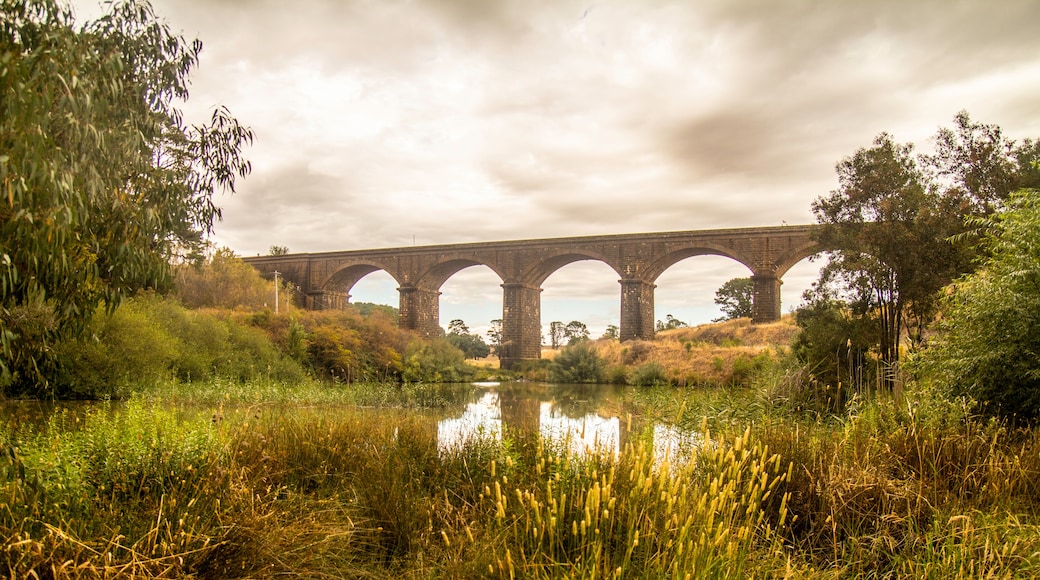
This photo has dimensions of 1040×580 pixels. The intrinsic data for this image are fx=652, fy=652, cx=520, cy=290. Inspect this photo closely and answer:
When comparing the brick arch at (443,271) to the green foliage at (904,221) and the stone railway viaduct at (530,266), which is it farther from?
the green foliage at (904,221)

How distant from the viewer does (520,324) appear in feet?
115

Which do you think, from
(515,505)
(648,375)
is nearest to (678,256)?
(648,375)

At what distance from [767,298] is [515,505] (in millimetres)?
29439

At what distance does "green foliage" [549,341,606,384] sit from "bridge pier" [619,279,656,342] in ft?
15.4

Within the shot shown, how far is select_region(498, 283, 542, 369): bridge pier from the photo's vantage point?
113 ft

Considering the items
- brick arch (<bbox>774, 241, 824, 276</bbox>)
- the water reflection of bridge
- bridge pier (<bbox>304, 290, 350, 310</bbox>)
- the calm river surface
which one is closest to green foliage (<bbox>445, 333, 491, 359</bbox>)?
bridge pier (<bbox>304, 290, 350, 310</bbox>)

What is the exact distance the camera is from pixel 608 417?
1430 cm

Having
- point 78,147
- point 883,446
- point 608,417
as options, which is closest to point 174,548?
point 78,147

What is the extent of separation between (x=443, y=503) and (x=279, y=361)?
1664cm

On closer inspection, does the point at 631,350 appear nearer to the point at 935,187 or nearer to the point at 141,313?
the point at 935,187

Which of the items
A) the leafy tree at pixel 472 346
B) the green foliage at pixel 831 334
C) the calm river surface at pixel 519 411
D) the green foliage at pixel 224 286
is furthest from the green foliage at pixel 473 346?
the green foliage at pixel 831 334

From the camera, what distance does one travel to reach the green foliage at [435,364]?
2400cm

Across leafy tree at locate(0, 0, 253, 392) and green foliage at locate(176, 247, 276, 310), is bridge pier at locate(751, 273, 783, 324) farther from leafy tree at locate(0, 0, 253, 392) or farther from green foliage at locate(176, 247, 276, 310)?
leafy tree at locate(0, 0, 253, 392)

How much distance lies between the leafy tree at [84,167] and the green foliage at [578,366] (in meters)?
21.6
